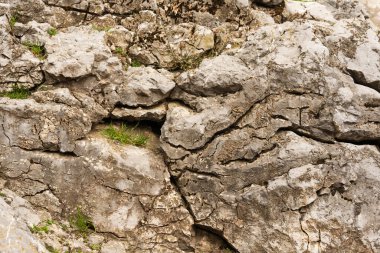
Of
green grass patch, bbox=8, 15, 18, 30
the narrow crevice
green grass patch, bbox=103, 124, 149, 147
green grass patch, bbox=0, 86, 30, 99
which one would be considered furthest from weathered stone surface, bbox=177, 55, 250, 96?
green grass patch, bbox=8, 15, 18, 30

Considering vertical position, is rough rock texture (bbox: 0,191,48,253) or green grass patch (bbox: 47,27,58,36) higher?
green grass patch (bbox: 47,27,58,36)

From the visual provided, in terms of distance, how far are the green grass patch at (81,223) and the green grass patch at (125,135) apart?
1.62 m

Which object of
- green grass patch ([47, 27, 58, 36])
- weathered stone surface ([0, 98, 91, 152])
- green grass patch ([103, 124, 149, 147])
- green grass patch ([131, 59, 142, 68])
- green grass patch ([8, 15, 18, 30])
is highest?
green grass patch ([8, 15, 18, 30])

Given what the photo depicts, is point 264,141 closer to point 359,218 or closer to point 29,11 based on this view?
point 359,218

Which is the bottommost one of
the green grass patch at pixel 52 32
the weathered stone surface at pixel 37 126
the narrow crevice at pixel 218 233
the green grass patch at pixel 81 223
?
the narrow crevice at pixel 218 233

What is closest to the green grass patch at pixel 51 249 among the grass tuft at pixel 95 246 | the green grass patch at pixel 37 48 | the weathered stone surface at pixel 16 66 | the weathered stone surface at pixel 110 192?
the grass tuft at pixel 95 246

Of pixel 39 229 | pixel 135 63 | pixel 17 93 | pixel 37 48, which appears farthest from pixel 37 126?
pixel 135 63

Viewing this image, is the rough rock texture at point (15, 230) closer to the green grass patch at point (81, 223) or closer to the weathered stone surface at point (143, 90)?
the green grass patch at point (81, 223)

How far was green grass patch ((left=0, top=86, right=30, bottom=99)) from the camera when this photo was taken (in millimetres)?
8422

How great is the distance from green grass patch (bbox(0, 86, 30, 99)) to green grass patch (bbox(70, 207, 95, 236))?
2.60 m

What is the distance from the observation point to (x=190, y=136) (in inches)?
328

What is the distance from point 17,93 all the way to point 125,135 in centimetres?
236

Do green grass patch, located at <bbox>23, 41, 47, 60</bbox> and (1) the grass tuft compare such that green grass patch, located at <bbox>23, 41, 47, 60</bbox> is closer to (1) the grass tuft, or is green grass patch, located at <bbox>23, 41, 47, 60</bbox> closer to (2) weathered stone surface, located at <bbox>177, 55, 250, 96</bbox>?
(2) weathered stone surface, located at <bbox>177, 55, 250, 96</bbox>

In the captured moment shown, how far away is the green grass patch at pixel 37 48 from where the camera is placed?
8852mm
